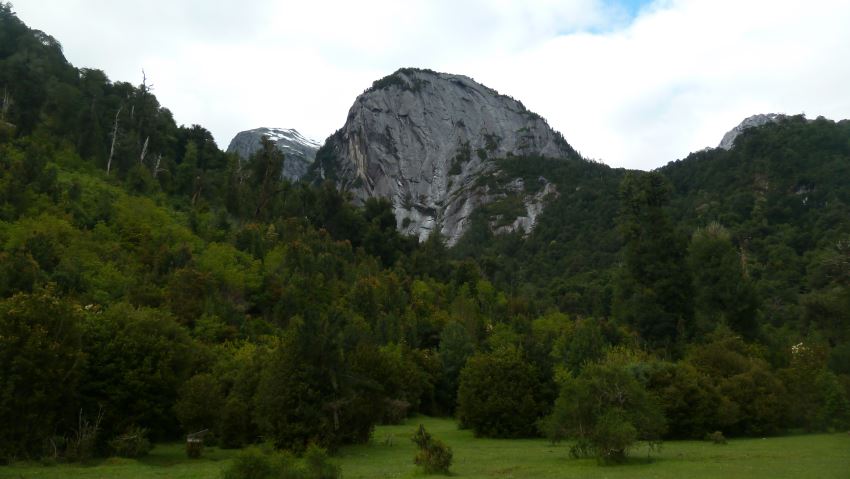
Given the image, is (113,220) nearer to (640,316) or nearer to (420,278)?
(420,278)

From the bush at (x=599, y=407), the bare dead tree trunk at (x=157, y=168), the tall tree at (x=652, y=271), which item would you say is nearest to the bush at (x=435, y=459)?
the bush at (x=599, y=407)

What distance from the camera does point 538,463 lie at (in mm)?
23062

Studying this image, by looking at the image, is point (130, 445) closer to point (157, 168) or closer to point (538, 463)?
point (538, 463)

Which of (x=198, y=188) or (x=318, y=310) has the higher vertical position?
(x=198, y=188)

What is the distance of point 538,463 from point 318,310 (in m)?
13.1

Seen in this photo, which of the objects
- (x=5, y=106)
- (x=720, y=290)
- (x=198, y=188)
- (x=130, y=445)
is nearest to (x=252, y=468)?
(x=130, y=445)

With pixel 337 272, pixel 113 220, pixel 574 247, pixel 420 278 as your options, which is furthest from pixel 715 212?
pixel 113 220

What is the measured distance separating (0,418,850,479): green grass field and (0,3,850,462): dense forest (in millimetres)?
1342

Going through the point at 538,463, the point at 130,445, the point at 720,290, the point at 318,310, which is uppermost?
the point at 720,290

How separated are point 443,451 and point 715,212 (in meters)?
97.1

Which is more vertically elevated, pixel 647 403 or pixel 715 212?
pixel 715 212

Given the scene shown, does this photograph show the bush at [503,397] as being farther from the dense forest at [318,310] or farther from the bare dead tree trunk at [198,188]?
the bare dead tree trunk at [198,188]

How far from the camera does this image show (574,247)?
126 meters

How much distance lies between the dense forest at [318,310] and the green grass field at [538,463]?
1.34 m
